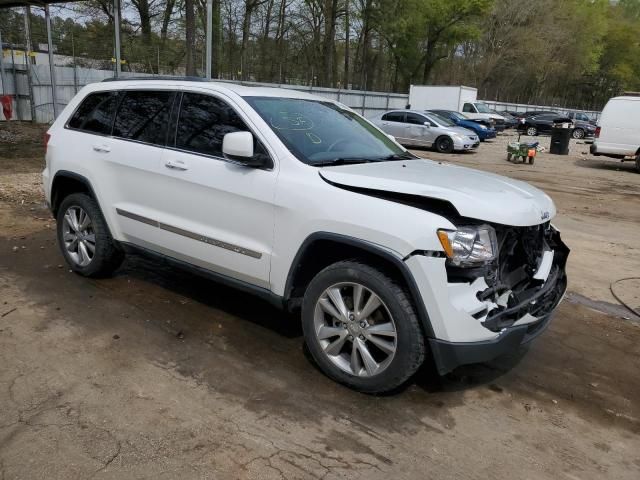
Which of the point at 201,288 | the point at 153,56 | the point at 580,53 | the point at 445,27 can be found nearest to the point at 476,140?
the point at 153,56

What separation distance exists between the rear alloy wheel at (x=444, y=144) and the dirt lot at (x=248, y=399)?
1514 cm

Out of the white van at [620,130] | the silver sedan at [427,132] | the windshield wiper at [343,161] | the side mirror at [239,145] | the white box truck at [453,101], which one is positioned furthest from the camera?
the white box truck at [453,101]

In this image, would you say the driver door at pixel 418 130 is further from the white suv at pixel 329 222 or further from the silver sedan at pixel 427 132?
the white suv at pixel 329 222

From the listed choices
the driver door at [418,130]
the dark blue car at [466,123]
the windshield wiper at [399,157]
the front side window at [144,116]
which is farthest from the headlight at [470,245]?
the dark blue car at [466,123]

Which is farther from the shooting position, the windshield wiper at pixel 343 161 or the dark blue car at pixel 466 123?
the dark blue car at pixel 466 123

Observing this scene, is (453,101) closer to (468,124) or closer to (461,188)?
(468,124)

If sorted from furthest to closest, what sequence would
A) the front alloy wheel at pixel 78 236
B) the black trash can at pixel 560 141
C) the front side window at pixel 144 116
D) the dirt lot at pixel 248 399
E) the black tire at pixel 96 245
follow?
the black trash can at pixel 560 141
the front alloy wheel at pixel 78 236
the black tire at pixel 96 245
the front side window at pixel 144 116
the dirt lot at pixel 248 399

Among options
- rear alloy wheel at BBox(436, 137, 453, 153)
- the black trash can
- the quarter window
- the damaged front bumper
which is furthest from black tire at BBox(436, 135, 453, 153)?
the damaged front bumper

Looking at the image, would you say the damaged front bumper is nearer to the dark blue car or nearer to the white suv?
the white suv

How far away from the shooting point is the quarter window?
12.8 ft

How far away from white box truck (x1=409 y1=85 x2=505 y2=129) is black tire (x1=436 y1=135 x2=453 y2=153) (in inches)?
399

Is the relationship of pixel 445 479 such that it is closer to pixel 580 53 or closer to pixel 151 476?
pixel 151 476

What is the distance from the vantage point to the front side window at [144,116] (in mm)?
4309

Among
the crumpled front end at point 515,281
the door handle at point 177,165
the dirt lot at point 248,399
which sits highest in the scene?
the door handle at point 177,165
